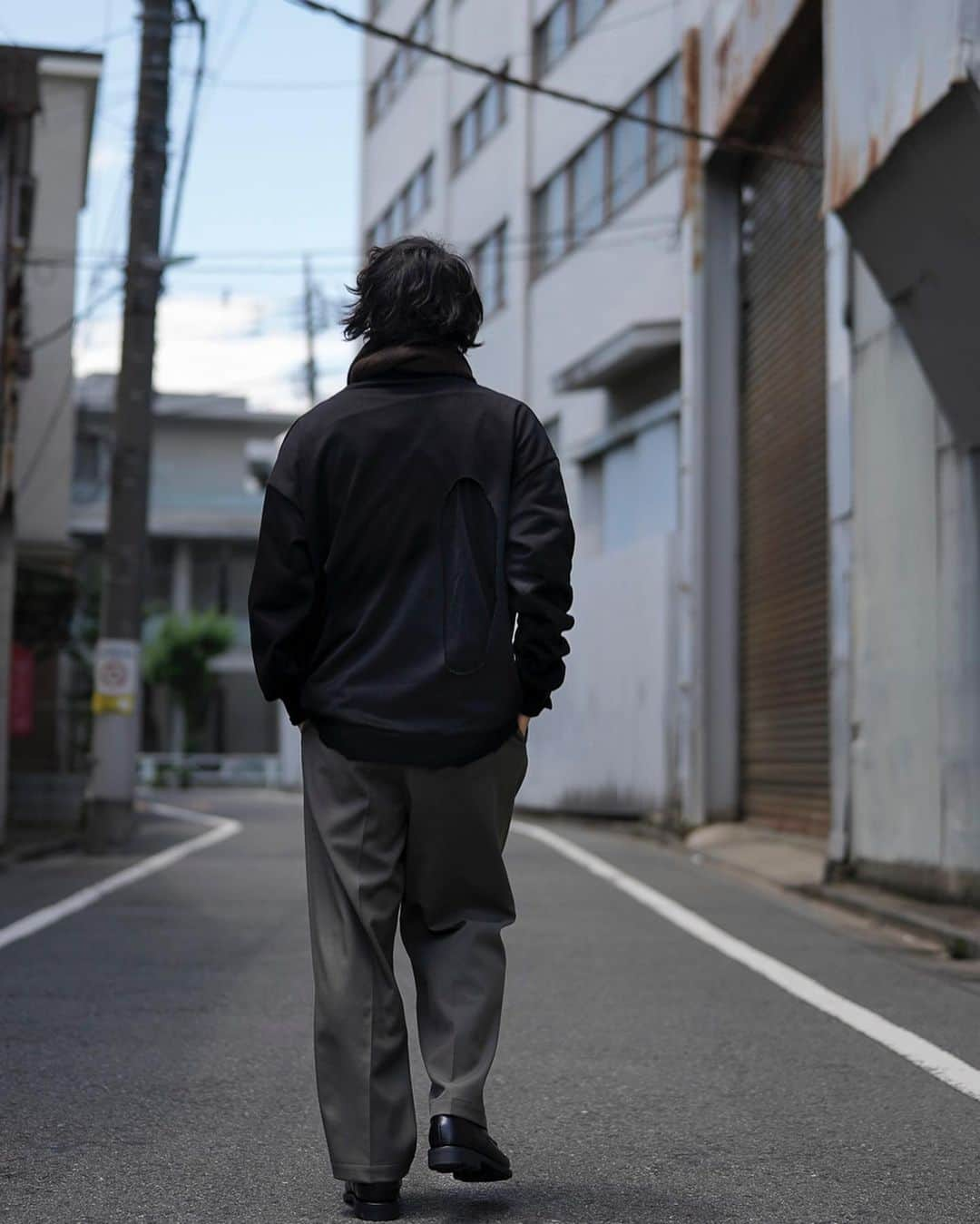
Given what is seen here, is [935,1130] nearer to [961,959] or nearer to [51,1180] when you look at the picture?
[51,1180]

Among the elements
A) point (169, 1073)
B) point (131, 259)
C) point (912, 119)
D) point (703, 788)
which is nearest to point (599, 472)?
point (703, 788)

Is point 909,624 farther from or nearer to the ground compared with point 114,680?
farther from the ground

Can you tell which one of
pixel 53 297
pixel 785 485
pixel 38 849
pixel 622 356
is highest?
pixel 53 297

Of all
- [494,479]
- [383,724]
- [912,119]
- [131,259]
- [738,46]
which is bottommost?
[383,724]

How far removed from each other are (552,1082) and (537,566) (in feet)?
6.83

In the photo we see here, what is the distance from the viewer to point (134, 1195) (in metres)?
3.66

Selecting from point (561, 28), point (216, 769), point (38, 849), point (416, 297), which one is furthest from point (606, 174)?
point (216, 769)

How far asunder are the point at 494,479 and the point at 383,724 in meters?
0.53

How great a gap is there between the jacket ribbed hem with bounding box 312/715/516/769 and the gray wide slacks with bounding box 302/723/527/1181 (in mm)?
23

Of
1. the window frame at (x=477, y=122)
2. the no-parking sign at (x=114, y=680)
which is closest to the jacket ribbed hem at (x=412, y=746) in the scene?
the no-parking sign at (x=114, y=680)

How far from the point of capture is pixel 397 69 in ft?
122

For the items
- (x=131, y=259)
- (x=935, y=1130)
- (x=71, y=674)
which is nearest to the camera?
(x=935, y=1130)

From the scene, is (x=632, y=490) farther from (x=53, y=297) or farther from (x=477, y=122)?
(x=477, y=122)

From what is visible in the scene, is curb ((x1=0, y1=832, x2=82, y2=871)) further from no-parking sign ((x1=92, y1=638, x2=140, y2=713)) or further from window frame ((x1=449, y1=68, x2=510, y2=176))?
window frame ((x1=449, y1=68, x2=510, y2=176))
